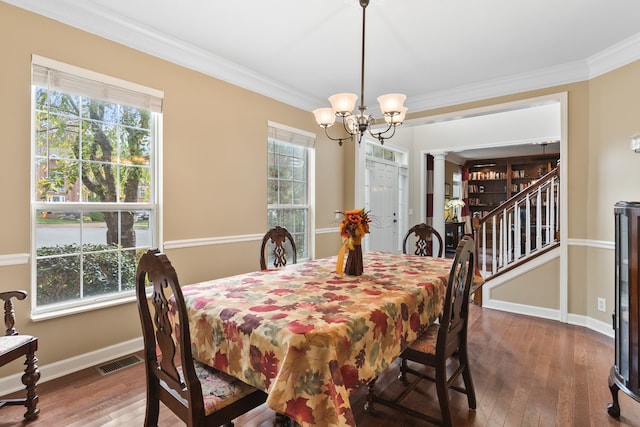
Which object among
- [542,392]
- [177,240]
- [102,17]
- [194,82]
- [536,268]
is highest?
[102,17]

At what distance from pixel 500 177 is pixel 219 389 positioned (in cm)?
939

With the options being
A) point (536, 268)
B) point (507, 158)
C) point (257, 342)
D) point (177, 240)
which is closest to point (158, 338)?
point (257, 342)

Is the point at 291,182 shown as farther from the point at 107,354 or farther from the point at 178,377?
the point at 178,377

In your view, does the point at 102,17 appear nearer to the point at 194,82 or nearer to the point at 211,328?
the point at 194,82

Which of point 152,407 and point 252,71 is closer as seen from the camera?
point 152,407

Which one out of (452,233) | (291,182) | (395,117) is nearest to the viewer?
(395,117)

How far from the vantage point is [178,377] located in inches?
52.6

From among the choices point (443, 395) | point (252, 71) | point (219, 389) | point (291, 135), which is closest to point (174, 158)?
point (252, 71)

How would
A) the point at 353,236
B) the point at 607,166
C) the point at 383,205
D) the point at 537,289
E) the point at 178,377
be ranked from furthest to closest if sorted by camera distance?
the point at 383,205 → the point at 537,289 → the point at 607,166 → the point at 353,236 → the point at 178,377

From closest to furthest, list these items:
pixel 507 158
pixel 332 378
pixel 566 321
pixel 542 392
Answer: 1. pixel 332 378
2. pixel 542 392
3. pixel 566 321
4. pixel 507 158

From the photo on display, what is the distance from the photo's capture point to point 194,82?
3156 mm

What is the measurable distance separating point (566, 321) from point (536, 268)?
60cm

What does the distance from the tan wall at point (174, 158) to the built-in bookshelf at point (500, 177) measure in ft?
21.1

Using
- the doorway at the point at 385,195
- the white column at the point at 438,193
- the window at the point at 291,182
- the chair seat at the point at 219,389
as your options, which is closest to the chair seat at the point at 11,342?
the chair seat at the point at 219,389
